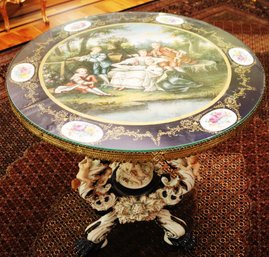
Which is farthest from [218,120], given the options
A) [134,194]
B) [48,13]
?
[48,13]

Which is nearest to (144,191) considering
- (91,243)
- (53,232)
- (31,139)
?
(91,243)

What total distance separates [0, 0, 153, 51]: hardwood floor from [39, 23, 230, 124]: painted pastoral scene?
1.58 m

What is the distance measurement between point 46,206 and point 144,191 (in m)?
0.52

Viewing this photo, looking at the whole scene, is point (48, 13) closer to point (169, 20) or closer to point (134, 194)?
point (169, 20)

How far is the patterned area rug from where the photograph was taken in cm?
170

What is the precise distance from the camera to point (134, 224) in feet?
5.86

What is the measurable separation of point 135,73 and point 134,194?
1.61ft

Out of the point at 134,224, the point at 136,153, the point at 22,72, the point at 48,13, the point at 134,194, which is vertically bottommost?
the point at 134,224

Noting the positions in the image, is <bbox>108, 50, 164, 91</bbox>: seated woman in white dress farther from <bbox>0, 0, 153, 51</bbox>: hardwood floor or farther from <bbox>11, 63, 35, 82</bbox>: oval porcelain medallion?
<bbox>0, 0, 153, 51</bbox>: hardwood floor

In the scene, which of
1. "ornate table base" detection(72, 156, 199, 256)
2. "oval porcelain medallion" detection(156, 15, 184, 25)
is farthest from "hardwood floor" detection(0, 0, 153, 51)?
"ornate table base" detection(72, 156, 199, 256)

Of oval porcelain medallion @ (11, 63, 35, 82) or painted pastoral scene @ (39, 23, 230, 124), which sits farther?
oval porcelain medallion @ (11, 63, 35, 82)

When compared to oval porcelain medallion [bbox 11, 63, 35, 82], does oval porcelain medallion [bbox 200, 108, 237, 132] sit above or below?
below

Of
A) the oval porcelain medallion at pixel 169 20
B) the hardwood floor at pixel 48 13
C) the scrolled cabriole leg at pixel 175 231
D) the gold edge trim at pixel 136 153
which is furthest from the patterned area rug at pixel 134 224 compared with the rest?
the hardwood floor at pixel 48 13

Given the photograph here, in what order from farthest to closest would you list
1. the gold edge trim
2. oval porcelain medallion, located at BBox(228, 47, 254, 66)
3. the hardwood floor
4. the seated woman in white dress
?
the hardwood floor → oval porcelain medallion, located at BBox(228, 47, 254, 66) → the seated woman in white dress → the gold edge trim
